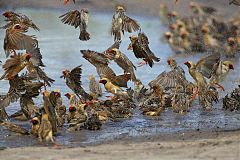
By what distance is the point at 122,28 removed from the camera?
10531mm

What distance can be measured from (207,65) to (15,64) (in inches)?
103

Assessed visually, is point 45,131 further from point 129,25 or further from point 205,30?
point 205,30

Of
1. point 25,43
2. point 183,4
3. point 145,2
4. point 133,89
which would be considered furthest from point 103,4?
point 25,43

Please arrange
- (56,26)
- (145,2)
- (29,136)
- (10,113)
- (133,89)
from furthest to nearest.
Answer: (145,2)
(56,26)
(133,89)
(10,113)
(29,136)

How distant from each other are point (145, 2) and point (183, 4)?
1706 millimetres

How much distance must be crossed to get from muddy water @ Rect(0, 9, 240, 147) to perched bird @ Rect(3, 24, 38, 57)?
0.95 metres

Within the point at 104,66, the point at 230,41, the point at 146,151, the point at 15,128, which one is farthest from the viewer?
the point at 230,41

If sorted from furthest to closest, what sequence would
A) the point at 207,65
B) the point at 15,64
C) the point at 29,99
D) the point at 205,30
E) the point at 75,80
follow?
the point at 205,30, the point at 207,65, the point at 75,80, the point at 29,99, the point at 15,64

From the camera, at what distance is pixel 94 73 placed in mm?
13305

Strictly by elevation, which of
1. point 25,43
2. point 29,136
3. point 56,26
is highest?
point 56,26

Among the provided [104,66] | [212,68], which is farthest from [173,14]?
[104,66]

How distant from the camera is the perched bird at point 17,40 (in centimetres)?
921

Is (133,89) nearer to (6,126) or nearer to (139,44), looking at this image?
(139,44)

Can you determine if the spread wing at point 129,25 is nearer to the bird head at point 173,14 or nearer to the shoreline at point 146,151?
the shoreline at point 146,151
